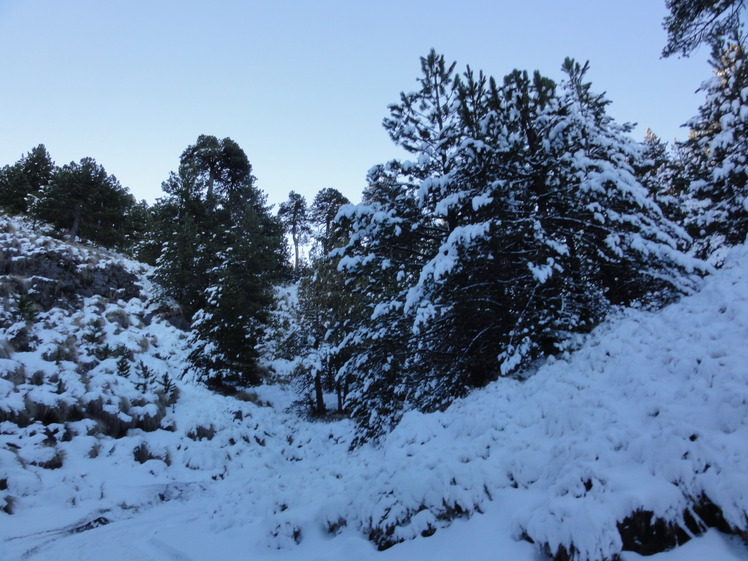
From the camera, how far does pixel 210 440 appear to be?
10.5 metres

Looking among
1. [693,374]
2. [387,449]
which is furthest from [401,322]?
[693,374]

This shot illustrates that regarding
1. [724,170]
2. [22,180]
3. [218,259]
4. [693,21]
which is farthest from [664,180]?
[22,180]

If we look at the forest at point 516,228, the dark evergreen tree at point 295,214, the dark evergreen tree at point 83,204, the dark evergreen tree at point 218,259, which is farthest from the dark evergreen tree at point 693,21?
the dark evergreen tree at point 295,214

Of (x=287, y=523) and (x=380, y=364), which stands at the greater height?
(x=380, y=364)

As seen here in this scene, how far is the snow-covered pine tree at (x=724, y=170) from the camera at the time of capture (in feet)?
35.2

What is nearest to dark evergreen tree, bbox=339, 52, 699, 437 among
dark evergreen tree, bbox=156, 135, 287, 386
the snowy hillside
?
the snowy hillside

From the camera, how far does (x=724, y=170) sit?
1061 cm

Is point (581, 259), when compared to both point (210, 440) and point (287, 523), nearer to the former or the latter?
point (287, 523)

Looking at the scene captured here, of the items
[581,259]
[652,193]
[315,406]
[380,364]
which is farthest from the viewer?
[315,406]

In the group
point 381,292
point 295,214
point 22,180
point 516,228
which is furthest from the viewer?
point 295,214

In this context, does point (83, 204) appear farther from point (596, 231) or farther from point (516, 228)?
point (596, 231)

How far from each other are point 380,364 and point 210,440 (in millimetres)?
5265

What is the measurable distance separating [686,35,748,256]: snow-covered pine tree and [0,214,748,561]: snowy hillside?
505 centimetres

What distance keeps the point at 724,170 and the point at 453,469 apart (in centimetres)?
1187
